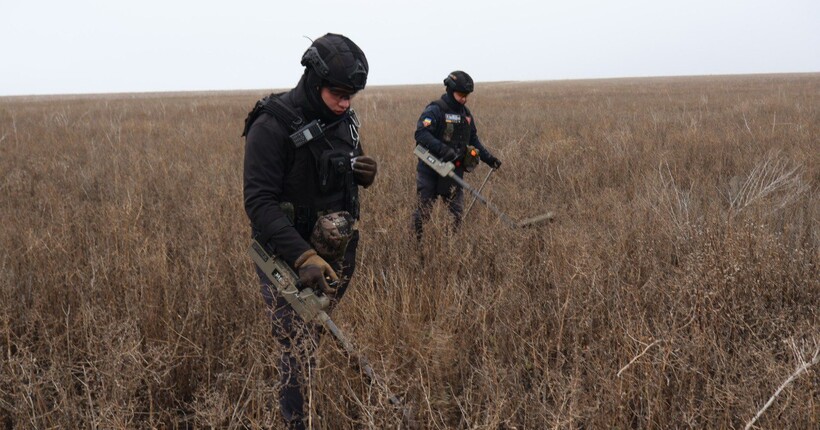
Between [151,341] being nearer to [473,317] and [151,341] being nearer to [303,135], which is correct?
[303,135]

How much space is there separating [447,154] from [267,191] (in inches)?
101

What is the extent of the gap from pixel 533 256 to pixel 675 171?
3.36m

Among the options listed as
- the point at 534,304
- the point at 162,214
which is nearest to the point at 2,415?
the point at 534,304

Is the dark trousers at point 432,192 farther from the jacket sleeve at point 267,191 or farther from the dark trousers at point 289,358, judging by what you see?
the jacket sleeve at point 267,191

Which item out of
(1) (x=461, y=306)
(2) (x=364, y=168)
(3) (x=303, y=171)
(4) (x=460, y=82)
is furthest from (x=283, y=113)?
(4) (x=460, y=82)

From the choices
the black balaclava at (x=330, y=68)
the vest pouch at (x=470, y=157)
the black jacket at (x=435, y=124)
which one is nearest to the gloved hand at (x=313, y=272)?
the black balaclava at (x=330, y=68)

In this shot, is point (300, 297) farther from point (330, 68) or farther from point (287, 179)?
point (330, 68)

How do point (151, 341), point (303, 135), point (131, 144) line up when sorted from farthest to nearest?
1. point (131, 144)
2. point (151, 341)
3. point (303, 135)

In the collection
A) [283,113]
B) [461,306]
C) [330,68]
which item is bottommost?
[461,306]

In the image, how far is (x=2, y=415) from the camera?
206 cm

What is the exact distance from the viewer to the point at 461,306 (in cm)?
261

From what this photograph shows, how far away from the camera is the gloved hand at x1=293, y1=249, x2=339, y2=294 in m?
1.85

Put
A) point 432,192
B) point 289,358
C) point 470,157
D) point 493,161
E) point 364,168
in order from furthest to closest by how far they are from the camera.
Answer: point 493,161 → point 432,192 → point 470,157 → point 364,168 → point 289,358

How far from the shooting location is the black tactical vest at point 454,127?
4.52 metres
